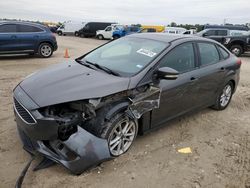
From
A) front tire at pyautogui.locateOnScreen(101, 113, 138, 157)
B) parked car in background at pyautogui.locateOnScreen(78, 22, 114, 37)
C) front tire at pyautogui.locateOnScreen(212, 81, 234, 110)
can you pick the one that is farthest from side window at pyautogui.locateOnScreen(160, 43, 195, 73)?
parked car in background at pyautogui.locateOnScreen(78, 22, 114, 37)

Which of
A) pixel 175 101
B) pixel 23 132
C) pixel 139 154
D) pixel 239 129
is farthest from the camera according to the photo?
pixel 239 129

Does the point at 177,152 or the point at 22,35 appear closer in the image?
the point at 177,152

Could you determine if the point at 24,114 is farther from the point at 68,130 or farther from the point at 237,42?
the point at 237,42

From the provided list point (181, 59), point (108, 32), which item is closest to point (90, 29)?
point (108, 32)

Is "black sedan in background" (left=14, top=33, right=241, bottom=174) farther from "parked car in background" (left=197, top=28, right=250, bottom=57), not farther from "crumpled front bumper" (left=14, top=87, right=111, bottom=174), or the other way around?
"parked car in background" (left=197, top=28, right=250, bottom=57)

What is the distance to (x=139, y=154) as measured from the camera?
3.69 meters

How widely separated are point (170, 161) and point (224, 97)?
258cm

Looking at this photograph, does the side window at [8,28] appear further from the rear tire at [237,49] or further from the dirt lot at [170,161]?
the rear tire at [237,49]

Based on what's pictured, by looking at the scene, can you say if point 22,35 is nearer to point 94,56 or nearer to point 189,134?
point 94,56

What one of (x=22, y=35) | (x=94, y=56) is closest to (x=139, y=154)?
(x=94, y=56)

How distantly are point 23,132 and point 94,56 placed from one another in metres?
1.79

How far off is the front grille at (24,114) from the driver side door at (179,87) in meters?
1.68

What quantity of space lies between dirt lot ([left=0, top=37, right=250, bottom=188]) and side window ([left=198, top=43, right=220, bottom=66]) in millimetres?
1114

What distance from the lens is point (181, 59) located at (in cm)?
421
